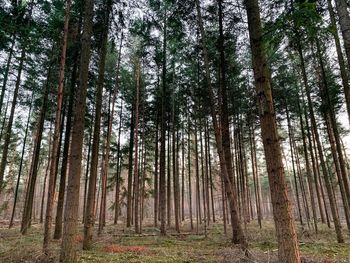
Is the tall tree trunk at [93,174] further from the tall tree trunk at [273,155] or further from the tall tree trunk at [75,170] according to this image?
the tall tree trunk at [273,155]

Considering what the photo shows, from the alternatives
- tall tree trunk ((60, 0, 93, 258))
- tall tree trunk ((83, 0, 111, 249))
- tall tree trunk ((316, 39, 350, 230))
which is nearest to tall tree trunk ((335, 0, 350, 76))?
tall tree trunk ((316, 39, 350, 230))

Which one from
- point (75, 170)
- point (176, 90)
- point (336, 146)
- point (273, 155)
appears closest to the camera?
point (273, 155)

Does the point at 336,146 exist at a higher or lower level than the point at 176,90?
lower

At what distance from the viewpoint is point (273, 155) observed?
3.74 metres

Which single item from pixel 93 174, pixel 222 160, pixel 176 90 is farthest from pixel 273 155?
pixel 176 90

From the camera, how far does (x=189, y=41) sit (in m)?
11.3

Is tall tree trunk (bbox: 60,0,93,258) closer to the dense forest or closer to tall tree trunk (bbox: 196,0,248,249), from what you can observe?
the dense forest

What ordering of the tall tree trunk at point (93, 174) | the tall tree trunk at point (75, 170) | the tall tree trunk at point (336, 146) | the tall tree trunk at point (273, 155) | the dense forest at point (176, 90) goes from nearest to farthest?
the tall tree trunk at point (273, 155) → the dense forest at point (176, 90) → the tall tree trunk at point (75, 170) → the tall tree trunk at point (93, 174) → the tall tree trunk at point (336, 146)

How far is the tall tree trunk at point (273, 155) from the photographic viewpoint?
136 inches

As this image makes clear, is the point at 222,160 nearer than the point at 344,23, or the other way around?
the point at 344,23

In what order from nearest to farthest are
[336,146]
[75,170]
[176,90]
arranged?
1. [75,170]
2. [336,146]
3. [176,90]

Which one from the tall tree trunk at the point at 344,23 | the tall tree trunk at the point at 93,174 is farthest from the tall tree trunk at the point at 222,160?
the tall tree trunk at the point at 344,23

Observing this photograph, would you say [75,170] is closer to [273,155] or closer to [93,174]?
[93,174]

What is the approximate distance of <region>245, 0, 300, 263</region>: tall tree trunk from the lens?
345cm
